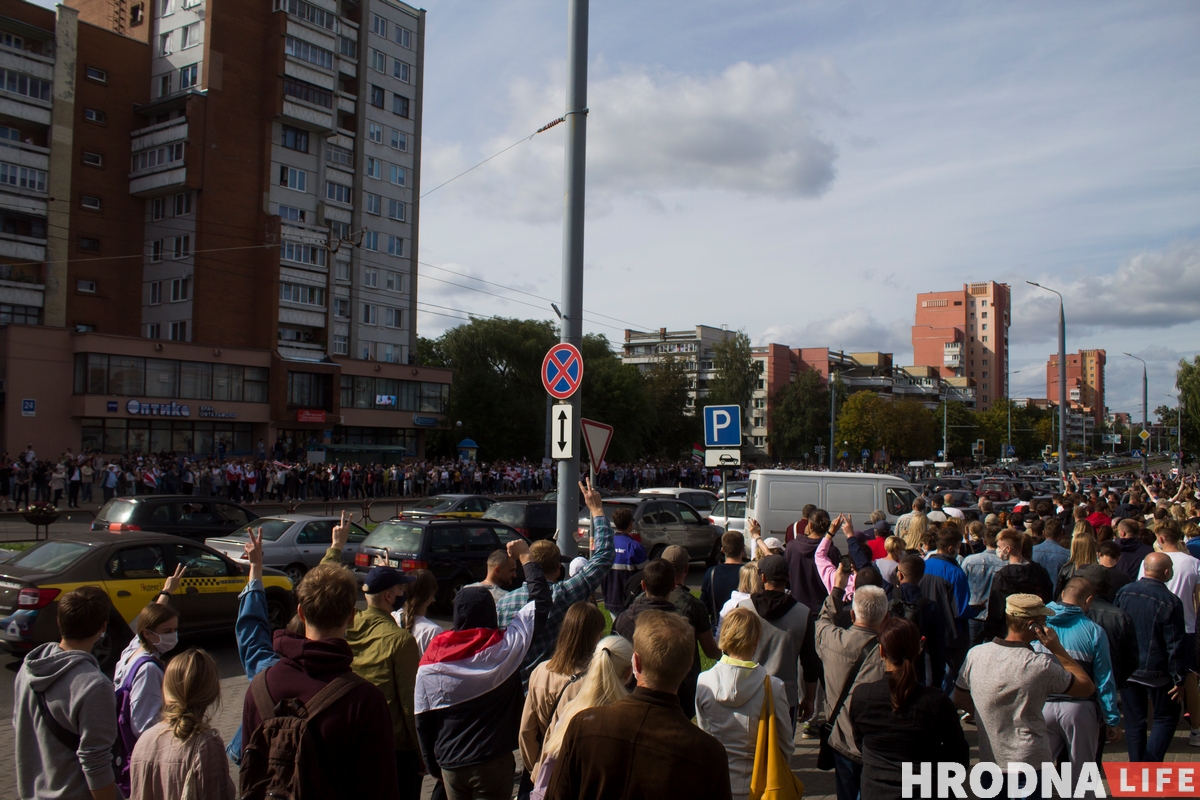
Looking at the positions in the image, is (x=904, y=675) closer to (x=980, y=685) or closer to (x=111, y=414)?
(x=980, y=685)

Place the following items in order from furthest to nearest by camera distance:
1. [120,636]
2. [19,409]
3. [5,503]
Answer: [19,409]
[5,503]
[120,636]

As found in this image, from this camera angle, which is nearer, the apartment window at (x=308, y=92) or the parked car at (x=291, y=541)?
the parked car at (x=291, y=541)

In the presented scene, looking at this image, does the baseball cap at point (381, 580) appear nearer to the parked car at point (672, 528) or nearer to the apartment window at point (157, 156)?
the parked car at point (672, 528)

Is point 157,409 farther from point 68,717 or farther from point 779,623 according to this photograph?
point 68,717

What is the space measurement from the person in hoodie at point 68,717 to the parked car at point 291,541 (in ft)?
35.4

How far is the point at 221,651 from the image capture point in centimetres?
1041

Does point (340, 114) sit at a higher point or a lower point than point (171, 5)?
lower

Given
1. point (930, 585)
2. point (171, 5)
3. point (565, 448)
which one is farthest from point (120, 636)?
point (171, 5)

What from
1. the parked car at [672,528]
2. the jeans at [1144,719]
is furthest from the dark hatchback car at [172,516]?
the jeans at [1144,719]

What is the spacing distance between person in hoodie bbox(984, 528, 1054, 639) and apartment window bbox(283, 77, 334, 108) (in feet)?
179

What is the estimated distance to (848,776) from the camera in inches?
172

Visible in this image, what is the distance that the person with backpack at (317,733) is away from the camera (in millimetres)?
2842

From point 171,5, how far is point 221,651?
53.6 metres

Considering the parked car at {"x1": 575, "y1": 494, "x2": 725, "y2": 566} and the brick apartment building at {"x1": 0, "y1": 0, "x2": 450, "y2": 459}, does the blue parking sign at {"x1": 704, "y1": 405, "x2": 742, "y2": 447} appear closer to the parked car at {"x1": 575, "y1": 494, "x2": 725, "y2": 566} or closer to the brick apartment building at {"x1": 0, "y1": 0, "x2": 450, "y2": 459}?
the parked car at {"x1": 575, "y1": 494, "x2": 725, "y2": 566}
